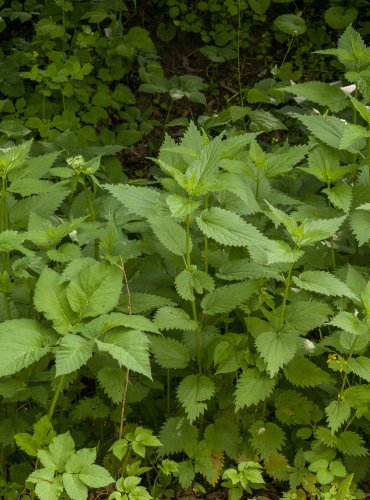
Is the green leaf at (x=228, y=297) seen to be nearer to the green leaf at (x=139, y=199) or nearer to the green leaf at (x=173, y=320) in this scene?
the green leaf at (x=173, y=320)

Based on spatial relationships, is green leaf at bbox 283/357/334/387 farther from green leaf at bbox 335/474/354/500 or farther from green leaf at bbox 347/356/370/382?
green leaf at bbox 335/474/354/500

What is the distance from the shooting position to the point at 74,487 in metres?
2.12

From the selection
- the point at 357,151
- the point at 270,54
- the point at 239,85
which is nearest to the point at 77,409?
the point at 357,151

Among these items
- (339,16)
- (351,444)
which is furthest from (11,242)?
(339,16)

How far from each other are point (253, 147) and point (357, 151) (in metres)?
0.45

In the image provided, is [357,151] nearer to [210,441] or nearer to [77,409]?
[210,441]

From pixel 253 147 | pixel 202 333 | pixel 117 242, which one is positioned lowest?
pixel 202 333

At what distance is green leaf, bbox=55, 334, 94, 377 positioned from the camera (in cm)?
200

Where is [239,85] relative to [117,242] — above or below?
below

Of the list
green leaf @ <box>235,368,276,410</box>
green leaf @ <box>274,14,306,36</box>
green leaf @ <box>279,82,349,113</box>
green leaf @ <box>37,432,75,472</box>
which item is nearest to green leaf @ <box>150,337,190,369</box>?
green leaf @ <box>235,368,276,410</box>

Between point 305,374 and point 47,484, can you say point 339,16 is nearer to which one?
point 305,374

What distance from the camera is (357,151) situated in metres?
2.89

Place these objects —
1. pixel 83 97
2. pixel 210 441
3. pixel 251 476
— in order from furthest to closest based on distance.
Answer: pixel 83 97
pixel 210 441
pixel 251 476

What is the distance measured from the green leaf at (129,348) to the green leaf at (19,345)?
0.21 meters
